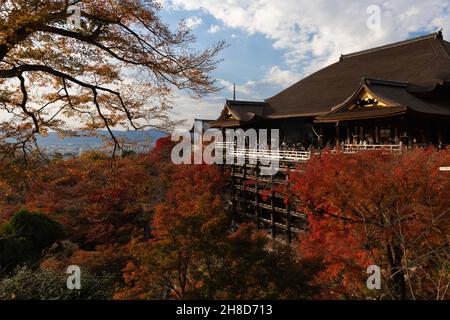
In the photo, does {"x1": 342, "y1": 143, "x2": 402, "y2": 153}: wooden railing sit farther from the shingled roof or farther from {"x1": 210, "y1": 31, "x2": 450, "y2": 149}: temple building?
the shingled roof

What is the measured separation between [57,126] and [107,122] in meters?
1.22

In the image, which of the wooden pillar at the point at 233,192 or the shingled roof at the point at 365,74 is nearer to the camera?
the shingled roof at the point at 365,74

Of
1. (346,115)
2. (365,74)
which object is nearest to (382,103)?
(346,115)

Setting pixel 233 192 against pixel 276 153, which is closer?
pixel 276 153

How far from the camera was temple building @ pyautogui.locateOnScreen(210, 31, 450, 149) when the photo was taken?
576 inches

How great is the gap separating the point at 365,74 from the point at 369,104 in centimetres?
900

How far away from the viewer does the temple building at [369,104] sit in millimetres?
14641

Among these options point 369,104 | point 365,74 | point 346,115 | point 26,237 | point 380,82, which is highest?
point 365,74

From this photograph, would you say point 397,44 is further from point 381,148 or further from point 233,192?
point 233,192

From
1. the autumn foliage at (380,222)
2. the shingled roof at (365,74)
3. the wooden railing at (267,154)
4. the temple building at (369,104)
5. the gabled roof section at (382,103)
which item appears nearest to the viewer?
the autumn foliage at (380,222)

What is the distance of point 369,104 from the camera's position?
15203 mm

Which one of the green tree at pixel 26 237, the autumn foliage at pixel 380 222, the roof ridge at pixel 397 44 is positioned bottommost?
the green tree at pixel 26 237

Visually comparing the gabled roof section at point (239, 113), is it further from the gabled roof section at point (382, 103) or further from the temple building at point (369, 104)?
the gabled roof section at point (382, 103)

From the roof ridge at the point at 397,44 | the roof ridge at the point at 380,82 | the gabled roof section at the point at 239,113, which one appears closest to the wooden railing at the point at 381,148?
the roof ridge at the point at 380,82
